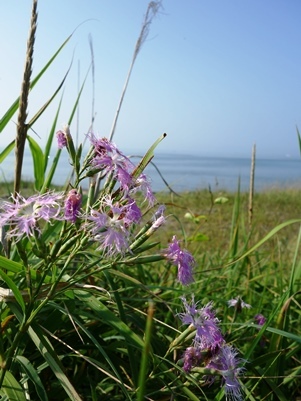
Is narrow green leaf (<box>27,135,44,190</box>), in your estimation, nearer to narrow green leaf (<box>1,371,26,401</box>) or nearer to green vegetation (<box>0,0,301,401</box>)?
green vegetation (<box>0,0,301,401</box>)

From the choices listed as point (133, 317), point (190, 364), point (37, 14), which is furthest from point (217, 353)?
point (37, 14)

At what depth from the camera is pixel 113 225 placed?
551 millimetres

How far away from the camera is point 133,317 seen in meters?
1.00

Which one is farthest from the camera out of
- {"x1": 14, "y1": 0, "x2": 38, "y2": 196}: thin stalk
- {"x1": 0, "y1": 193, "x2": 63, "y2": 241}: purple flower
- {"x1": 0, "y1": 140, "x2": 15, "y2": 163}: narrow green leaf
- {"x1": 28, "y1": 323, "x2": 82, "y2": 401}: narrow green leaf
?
{"x1": 0, "y1": 140, "x2": 15, "y2": 163}: narrow green leaf

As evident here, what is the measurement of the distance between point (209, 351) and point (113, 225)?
0.87 feet

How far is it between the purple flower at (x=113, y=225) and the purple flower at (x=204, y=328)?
0.18 meters

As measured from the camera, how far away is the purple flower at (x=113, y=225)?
0.55 m

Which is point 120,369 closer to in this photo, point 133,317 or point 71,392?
point 133,317

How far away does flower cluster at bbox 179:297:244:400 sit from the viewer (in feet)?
2.26

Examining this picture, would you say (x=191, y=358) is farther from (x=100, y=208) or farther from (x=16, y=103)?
(x=16, y=103)

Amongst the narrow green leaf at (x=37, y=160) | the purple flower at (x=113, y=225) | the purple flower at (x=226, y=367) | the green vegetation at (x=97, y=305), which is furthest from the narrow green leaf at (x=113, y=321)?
the narrow green leaf at (x=37, y=160)

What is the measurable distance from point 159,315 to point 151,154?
74cm

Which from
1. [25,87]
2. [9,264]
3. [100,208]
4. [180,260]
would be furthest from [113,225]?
[25,87]

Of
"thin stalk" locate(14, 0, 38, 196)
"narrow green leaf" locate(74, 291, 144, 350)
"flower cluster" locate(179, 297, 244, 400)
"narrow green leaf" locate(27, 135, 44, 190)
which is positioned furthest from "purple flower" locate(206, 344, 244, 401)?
"narrow green leaf" locate(27, 135, 44, 190)
